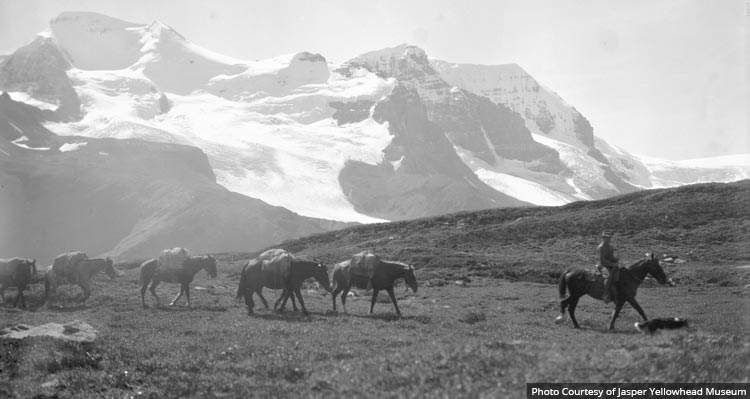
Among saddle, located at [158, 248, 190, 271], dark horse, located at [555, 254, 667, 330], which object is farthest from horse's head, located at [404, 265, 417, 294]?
saddle, located at [158, 248, 190, 271]

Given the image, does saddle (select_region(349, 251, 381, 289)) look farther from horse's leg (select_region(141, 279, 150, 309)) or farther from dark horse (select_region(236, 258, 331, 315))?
horse's leg (select_region(141, 279, 150, 309))

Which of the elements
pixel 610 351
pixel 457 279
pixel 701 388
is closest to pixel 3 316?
pixel 610 351

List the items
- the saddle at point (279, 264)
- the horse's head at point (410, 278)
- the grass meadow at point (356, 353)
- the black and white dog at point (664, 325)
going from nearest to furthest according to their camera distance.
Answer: the grass meadow at point (356, 353) < the black and white dog at point (664, 325) < the saddle at point (279, 264) < the horse's head at point (410, 278)

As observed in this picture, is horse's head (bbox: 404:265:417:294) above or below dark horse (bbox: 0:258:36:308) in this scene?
above

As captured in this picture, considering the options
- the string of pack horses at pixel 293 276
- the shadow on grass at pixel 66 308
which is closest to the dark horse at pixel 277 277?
the string of pack horses at pixel 293 276

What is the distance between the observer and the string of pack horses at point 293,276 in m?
23.1

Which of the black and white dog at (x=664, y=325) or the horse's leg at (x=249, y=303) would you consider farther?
the horse's leg at (x=249, y=303)

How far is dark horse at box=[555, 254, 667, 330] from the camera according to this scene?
22766 millimetres

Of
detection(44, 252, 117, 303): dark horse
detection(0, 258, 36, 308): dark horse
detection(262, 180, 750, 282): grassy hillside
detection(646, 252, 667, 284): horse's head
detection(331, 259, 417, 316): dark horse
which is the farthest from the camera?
detection(262, 180, 750, 282): grassy hillside

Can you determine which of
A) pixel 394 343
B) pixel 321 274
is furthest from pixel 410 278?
pixel 394 343

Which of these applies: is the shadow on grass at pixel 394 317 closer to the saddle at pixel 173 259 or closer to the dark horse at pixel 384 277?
the dark horse at pixel 384 277

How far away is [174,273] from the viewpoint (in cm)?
3319

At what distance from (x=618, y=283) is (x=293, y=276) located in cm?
1386

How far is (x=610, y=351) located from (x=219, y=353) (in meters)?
9.58
